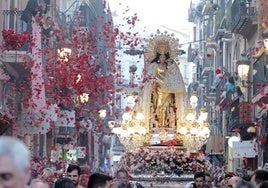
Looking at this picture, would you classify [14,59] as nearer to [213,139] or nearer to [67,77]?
[67,77]

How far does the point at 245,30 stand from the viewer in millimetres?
37750

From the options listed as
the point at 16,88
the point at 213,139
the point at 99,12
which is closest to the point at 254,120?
the point at 16,88

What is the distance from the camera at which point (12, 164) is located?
4.67 m

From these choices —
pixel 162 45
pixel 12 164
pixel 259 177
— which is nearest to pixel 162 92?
pixel 162 45

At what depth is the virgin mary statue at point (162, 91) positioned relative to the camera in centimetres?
2250

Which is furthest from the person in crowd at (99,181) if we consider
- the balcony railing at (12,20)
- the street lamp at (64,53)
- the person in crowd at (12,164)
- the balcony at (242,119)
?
the balcony at (242,119)

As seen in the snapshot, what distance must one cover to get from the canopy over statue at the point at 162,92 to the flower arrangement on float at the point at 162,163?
1.43 metres

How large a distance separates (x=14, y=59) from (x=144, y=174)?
26.3 ft

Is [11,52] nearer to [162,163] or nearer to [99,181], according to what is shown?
[162,163]

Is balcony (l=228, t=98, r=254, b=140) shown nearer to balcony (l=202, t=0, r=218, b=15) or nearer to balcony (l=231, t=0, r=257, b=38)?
balcony (l=231, t=0, r=257, b=38)

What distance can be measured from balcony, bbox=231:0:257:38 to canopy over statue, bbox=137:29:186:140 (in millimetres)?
12508

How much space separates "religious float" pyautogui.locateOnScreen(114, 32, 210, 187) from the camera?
20.5 m

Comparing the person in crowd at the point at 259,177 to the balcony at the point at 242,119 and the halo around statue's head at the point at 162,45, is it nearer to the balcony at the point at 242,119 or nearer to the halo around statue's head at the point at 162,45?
the halo around statue's head at the point at 162,45

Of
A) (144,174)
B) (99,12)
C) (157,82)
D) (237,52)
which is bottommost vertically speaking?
(144,174)
